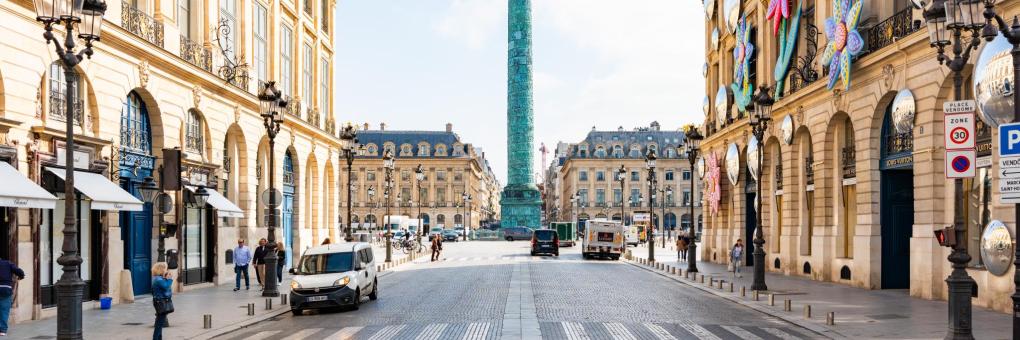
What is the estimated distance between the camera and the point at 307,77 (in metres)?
46.7

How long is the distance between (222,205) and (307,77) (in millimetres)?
15908

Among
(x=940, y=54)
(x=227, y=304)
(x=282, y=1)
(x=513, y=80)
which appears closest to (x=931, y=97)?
(x=940, y=54)

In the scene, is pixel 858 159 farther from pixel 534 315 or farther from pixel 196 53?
pixel 196 53

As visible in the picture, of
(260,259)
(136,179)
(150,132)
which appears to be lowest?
(260,259)

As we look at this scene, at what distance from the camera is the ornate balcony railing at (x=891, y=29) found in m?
26.4

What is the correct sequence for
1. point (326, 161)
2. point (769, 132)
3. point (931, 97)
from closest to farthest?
point (931, 97), point (769, 132), point (326, 161)

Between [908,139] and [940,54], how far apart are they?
1310 cm

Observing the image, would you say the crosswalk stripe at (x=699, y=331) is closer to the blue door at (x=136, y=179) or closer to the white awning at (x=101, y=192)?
the white awning at (x=101, y=192)

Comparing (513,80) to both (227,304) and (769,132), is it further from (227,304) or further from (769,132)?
(227,304)

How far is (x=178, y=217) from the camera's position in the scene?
29.7 metres

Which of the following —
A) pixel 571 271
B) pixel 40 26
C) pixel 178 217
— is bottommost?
pixel 571 271

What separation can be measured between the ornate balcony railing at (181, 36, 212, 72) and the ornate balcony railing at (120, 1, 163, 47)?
216 cm

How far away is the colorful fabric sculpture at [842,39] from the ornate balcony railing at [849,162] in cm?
266

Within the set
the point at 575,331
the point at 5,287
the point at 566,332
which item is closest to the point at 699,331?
the point at 575,331
